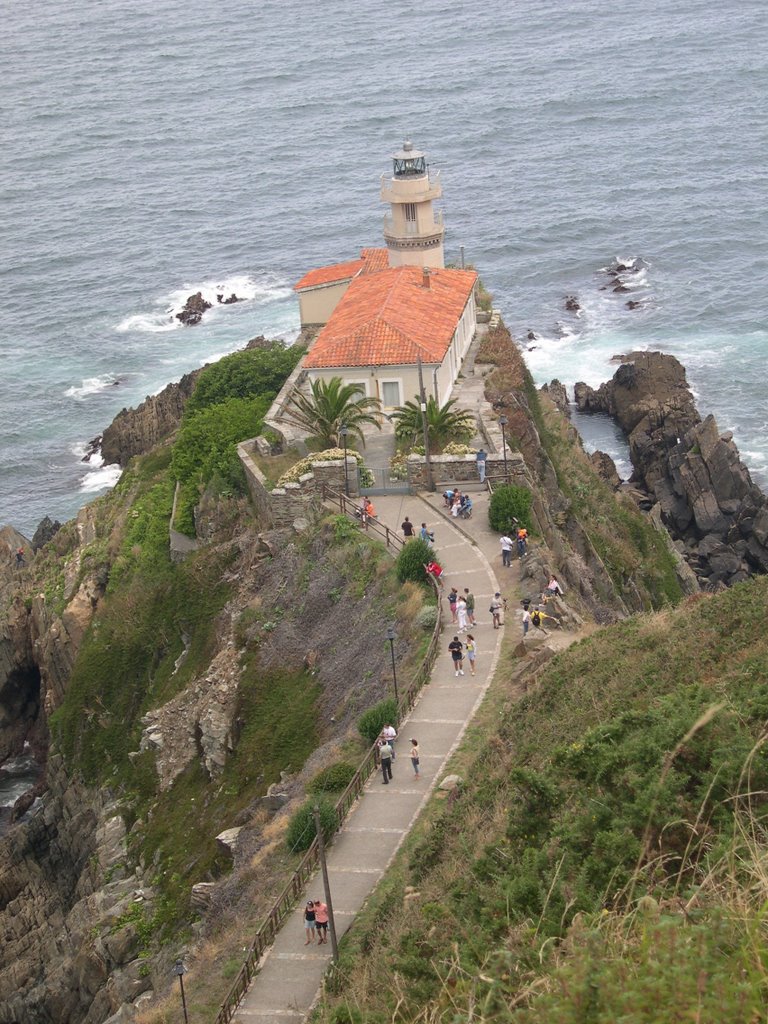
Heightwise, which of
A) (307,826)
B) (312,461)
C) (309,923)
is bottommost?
(309,923)

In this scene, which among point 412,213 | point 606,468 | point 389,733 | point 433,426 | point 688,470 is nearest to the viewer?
point 389,733

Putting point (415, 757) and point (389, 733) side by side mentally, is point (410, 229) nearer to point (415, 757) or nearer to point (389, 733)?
point (389, 733)

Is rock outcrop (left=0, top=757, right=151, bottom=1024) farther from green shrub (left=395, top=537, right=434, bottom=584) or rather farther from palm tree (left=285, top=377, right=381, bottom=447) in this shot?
palm tree (left=285, top=377, right=381, bottom=447)

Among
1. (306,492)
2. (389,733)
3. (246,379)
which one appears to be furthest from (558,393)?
(389,733)

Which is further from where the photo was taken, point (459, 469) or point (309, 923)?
point (459, 469)

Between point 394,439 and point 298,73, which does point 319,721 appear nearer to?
point 394,439

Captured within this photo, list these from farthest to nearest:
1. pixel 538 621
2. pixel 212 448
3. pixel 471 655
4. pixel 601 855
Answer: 1. pixel 212 448
2. pixel 538 621
3. pixel 471 655
4. pixel 601 855
